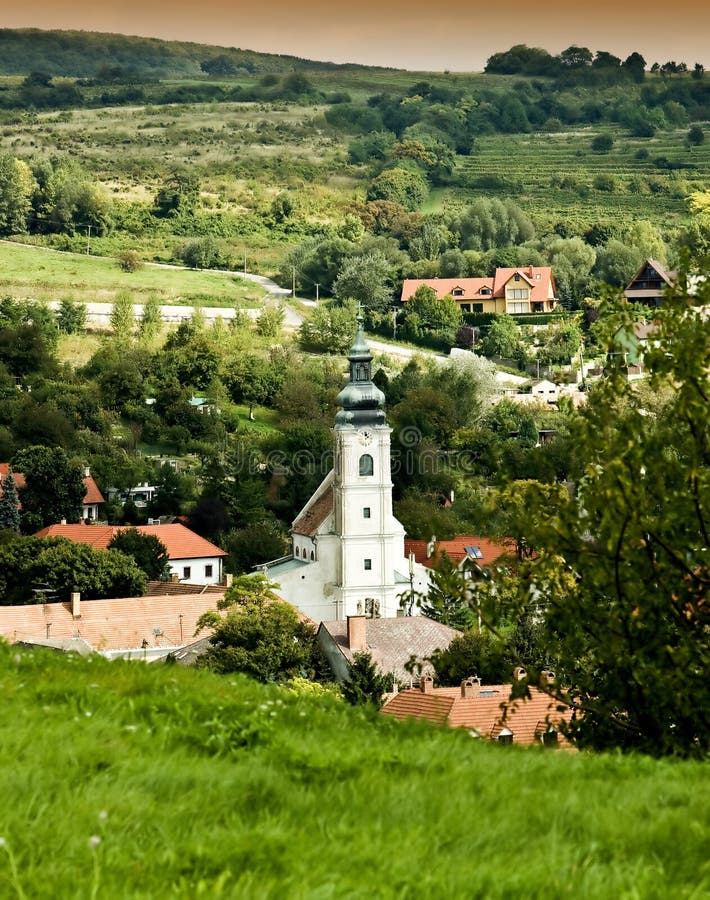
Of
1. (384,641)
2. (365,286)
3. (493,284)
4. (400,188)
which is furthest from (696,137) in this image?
(384,641)

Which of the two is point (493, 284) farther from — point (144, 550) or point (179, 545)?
point (144, 550)

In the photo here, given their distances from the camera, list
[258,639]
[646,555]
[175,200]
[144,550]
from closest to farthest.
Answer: [646,555] → [258,639] → [144,550] → [175,200]

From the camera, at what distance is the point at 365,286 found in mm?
96625

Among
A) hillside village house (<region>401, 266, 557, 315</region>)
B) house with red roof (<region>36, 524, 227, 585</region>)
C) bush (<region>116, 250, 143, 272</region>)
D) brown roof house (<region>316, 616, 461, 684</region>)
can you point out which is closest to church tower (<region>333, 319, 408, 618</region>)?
house with red roof (<region>36, 524, 227, 585</region>)

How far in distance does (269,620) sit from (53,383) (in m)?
32.6

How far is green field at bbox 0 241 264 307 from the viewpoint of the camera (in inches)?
3541

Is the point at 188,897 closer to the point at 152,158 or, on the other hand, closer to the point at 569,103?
the point at 152,158

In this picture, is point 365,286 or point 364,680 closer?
point 364,680

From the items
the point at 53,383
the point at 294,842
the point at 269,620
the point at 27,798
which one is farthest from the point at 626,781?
the point at 53,383

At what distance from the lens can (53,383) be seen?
70.3m

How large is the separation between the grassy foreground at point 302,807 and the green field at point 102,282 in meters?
79.8

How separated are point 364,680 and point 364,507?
19.1 metres

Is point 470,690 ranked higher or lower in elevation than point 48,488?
lower

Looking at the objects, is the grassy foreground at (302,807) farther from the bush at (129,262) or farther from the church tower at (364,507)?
the bush at (129,262)
